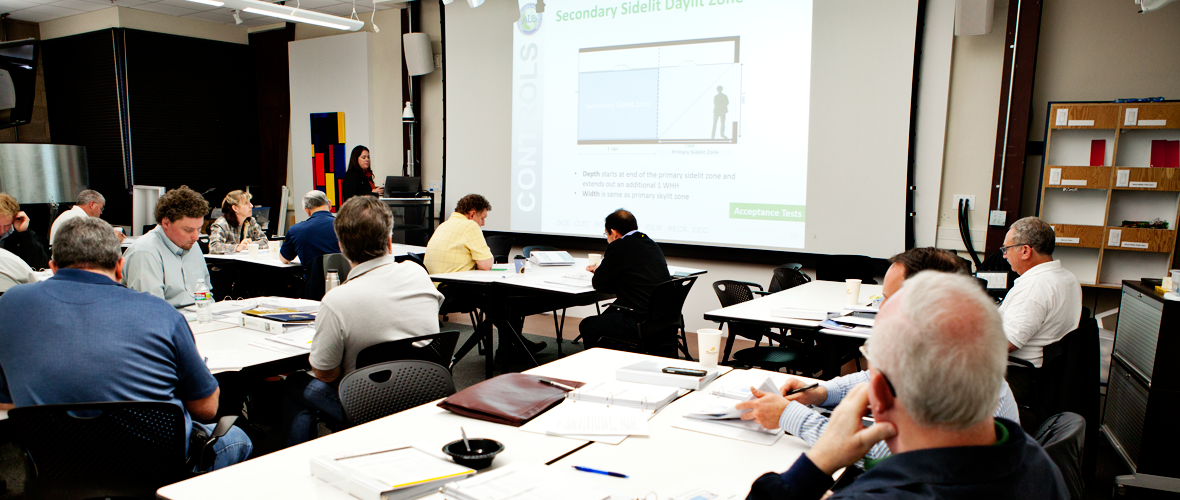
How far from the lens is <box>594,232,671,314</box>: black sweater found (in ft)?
14.2

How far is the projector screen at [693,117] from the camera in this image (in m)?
5.21

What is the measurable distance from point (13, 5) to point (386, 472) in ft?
33.6

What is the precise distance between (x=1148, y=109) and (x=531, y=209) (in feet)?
16.7

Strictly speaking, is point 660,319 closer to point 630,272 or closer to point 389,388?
point 630,272

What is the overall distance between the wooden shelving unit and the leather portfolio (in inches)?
167

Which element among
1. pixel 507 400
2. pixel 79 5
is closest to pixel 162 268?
pixel 507 400

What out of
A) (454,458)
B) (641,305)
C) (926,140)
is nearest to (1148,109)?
(926,140)

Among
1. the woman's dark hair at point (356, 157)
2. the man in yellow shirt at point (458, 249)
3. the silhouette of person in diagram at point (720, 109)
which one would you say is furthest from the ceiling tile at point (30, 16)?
the silhouette of person in diagram at point (720, 109)

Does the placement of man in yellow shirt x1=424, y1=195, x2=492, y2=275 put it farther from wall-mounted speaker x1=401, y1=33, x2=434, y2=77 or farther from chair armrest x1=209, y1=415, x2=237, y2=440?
wall-mounted speaker x1=401, y1=33, x2=434, y2=77

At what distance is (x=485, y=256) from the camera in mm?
5098

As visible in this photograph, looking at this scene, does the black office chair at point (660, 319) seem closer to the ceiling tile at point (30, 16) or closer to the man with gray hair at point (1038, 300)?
the man with gray hair at point (1038, 300)

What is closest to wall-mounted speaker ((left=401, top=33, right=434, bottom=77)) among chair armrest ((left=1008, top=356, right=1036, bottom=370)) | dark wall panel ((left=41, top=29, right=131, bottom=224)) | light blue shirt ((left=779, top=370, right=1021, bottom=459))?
dark wall panel ((left=41, top=29, right=131, bottom=224))

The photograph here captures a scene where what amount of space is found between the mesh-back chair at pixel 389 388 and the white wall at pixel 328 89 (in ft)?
22.4

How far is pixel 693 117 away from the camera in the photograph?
232 inches
